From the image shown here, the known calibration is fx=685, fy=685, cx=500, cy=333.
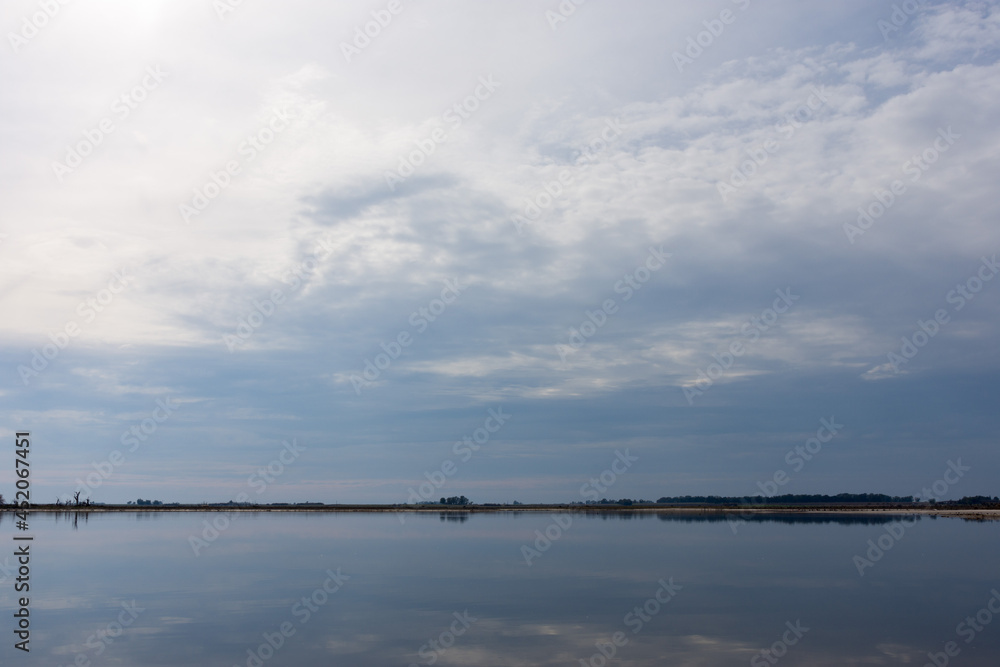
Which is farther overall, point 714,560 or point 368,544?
point 368,544

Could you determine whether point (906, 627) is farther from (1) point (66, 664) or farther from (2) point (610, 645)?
(1) point (66, 664)

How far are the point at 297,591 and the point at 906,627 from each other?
26920 mm

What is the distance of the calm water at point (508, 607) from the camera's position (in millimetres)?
22625

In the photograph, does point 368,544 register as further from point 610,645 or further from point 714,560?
point 610,645

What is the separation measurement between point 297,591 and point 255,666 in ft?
43.8

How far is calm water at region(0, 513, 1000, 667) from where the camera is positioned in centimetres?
2262

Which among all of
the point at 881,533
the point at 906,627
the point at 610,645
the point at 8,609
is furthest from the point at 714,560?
the point at 8,609

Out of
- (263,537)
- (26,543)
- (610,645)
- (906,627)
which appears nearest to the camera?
(610,645)

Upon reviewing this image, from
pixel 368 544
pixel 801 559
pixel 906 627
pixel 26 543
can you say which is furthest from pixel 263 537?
pixel 906 627

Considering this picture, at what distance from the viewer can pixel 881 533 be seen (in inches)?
2835

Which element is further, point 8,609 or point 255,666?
point 8,609

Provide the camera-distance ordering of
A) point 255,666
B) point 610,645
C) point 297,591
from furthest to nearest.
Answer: point 297,591 → point 610,645 → point 255,666

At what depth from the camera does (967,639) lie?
24250mm

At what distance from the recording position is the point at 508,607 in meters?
30.0
